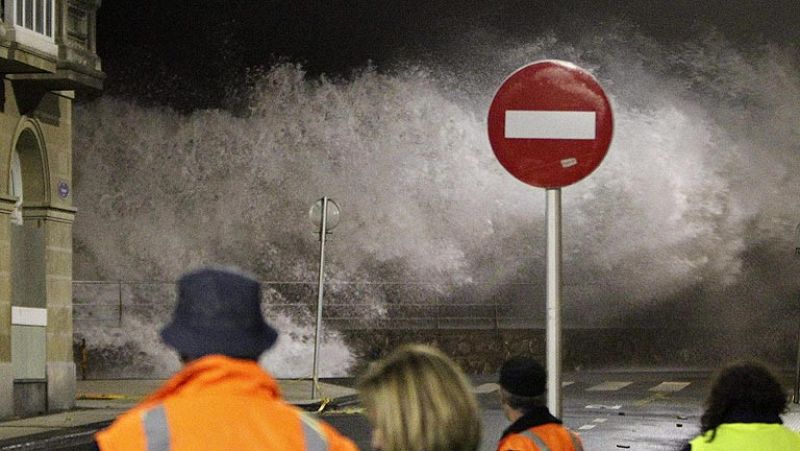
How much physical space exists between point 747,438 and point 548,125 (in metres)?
2.71

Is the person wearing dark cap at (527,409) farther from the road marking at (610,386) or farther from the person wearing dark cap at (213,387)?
the road marking at (610,386)

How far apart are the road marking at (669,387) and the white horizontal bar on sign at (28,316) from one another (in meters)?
8.55

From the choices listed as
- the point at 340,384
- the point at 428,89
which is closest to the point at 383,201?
the point at 428,89

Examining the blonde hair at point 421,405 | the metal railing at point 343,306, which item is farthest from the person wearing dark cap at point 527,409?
the metal railing at point 343,306

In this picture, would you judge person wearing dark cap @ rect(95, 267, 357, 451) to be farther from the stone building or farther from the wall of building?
the wall of building

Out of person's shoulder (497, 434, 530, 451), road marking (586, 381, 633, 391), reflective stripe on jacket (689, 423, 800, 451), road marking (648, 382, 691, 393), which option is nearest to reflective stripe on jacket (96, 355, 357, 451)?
reflective stripe on jacket (689, 423, 800, 451)

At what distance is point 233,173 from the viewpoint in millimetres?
41406

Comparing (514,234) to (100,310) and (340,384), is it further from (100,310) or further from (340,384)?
(340,384)

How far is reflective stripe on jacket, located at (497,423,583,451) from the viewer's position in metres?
5.83

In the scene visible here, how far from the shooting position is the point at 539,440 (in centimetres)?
586

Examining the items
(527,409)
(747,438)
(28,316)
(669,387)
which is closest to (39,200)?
(28,316)

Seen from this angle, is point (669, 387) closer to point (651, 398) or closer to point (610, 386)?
point (610, 386)

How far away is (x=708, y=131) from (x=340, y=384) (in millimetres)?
16730

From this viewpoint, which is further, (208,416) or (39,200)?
(39,200)
